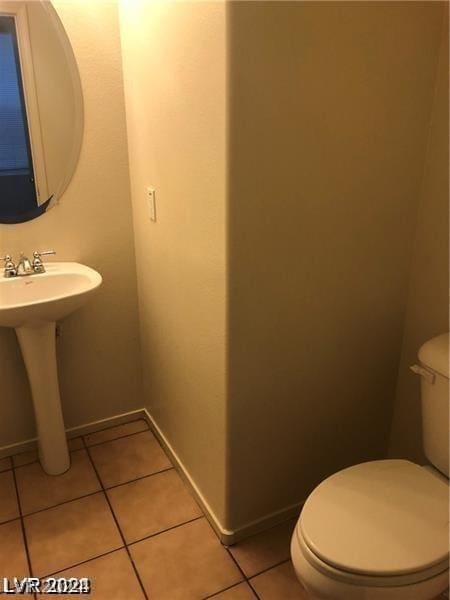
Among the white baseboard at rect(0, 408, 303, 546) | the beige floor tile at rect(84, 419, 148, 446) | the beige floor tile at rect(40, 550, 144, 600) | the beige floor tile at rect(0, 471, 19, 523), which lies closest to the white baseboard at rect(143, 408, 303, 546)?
the white baseboard at rect(0, 408, 303, 546)

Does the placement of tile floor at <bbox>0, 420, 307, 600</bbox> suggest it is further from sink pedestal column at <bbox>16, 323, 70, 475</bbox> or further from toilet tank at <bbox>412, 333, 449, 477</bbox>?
toilet tank at <bbox>412, 333, 449, 477</bbox>

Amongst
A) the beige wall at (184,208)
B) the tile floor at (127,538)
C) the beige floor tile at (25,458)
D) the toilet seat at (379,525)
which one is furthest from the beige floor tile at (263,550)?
the beige floor tile at (25,458)

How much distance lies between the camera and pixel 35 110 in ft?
5.88

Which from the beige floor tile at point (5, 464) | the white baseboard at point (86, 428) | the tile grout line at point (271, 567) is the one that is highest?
the white baseboard at point (86, 428)

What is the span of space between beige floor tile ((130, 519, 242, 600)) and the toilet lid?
19.9 inches

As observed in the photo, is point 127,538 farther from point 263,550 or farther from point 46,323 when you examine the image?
point 46,323

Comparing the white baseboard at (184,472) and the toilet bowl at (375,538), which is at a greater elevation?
the toilet bowl at (375,538)

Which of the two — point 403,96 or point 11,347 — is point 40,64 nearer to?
point 11,347

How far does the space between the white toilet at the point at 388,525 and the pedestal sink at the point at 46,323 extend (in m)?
1.04

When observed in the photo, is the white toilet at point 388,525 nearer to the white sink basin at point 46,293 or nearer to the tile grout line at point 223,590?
the tile grout line at point 223,590

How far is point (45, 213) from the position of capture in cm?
190

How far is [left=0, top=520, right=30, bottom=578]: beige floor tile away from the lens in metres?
1.59

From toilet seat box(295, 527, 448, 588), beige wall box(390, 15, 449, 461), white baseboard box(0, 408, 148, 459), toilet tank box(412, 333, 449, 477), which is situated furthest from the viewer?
white baseboard box(0, 408, 148, 459)

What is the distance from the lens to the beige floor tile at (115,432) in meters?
2.26
